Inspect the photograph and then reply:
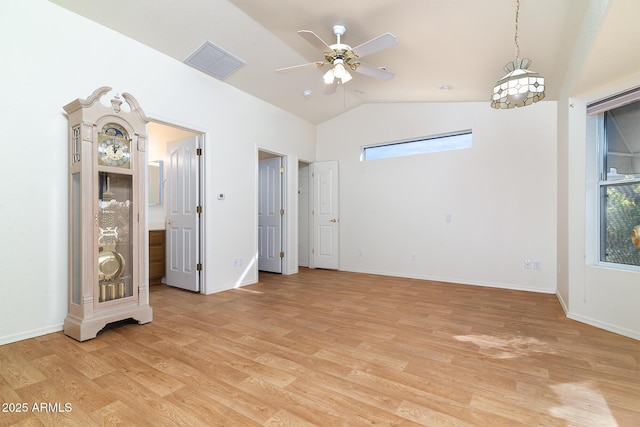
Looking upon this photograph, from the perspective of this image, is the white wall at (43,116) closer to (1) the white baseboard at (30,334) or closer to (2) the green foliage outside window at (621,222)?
(1) the white baseboard at (30,334)

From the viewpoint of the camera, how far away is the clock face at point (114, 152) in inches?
108

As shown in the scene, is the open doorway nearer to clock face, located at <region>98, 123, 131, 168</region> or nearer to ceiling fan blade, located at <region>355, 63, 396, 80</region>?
clock face, located at <region>98, 123, 131, 168</region>

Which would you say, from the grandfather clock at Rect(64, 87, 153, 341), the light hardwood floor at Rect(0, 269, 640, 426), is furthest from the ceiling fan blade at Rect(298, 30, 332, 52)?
the light hardwood floor at Rect(0, 269, 640, 426)

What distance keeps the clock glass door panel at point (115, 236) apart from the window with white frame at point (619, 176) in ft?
14.8

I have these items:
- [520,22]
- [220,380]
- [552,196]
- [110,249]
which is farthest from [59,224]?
[552,196]

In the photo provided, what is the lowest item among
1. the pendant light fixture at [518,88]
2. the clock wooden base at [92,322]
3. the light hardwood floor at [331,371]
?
the light hardwood floor at [331,371]

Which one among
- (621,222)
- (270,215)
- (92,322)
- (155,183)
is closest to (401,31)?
(621,222)

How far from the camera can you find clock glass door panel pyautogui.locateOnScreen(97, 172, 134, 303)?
2.75 m

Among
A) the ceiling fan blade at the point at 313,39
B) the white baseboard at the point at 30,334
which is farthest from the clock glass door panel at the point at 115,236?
the ceiling fan blade at the point at 313,39

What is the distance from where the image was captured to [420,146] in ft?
17.2

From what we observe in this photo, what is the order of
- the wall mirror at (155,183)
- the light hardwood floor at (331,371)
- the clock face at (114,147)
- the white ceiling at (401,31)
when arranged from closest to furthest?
the light hardwood floor at (331,371)
the white ceiling at (401,31)
the clock face at (114,147)
the wall mirror at (155,183)

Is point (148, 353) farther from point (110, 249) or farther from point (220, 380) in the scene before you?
point (110, 249)

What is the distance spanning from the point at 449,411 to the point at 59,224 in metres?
3.40

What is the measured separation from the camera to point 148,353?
2.30 meters
